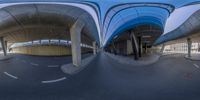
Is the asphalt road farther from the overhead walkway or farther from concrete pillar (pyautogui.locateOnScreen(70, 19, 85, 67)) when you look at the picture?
the overhead walkway

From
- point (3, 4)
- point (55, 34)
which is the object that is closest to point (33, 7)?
point (3, 4)

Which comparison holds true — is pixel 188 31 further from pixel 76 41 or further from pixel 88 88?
pixel 88 88

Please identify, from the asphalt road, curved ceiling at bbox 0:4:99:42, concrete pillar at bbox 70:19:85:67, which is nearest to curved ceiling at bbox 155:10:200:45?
concrete pillar at bbox 70:19:85:67

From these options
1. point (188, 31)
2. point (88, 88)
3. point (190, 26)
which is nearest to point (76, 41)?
point (88, 88)

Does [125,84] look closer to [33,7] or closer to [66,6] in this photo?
[66,6]

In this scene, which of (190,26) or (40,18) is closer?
(40,18)

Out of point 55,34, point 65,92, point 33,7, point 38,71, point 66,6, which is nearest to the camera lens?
point 65,92

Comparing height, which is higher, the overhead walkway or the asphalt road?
the overhead walkway

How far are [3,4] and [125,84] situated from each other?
17.3 feet

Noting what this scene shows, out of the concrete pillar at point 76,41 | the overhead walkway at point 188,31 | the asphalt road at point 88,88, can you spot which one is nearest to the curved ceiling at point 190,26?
the overhead walkway at point 188,31

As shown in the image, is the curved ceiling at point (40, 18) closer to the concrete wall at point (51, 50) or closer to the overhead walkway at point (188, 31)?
the concrete wall at point (51, 50)

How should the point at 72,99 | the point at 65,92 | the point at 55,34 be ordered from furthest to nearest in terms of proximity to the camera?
the point at 55,34, the point at 65,92, the point at 72,99

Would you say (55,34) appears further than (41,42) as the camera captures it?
No

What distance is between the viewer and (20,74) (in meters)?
6.93
